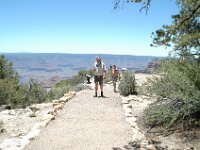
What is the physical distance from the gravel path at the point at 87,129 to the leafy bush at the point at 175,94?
0.96 m

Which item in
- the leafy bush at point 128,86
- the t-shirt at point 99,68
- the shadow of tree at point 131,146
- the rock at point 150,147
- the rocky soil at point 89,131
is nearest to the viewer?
the rock at point 150,147

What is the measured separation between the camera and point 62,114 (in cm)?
1287

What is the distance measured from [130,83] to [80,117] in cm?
610

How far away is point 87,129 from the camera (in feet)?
34.9

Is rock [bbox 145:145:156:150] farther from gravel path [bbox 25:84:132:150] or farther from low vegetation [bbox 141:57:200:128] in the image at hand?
low vegetation [bbox 141:57:200:128]

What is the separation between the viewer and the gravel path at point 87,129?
9.06m

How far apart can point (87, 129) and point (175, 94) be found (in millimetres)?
2558

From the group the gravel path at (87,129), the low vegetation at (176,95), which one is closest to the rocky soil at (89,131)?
the gravel path at (87,129)

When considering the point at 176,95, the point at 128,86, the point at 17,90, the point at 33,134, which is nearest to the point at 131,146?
the point at 176,95

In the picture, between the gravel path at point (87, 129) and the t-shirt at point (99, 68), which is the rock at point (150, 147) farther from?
the t-shirt at point (99, 68)

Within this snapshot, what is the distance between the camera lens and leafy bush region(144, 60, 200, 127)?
10.2m

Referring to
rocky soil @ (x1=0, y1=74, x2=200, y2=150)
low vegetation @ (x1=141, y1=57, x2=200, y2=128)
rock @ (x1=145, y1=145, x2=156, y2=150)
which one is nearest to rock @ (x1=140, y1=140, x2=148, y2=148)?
rocky soil @ (x1=0, y1=74, x2=200, y2=150)

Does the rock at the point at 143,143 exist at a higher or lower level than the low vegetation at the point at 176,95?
lower

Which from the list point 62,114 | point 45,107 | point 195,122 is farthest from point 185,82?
point 45,107
